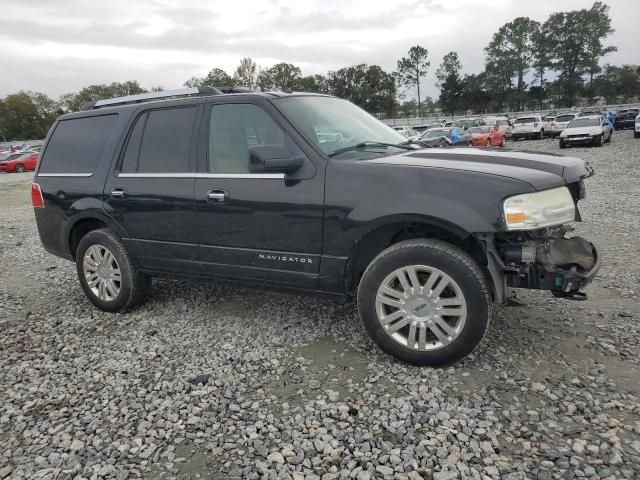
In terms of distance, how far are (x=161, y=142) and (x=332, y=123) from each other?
1.56m

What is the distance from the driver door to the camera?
343 centimetres

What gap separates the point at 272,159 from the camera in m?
3.28

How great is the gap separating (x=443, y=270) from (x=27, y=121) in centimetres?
9847

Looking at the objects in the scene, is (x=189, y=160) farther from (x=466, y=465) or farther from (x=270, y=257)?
(x=466, y=465)

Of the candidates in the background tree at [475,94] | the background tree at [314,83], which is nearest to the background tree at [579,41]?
the background tree at [475,94]

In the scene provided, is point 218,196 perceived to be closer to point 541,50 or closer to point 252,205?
point 252,205

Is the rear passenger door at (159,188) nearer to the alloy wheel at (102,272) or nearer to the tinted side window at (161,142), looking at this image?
the tinted side window at (161,142)

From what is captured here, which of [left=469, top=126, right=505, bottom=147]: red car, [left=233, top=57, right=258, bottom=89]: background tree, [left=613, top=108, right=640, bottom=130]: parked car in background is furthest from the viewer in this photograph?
[left=233, top=57, right=258, bottom=89]: background tree

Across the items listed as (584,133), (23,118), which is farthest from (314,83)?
(584,133)

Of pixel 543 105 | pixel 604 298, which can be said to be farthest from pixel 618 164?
pixel 543 105

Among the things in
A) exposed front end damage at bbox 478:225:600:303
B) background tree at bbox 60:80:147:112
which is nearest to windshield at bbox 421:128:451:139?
exposed front end damage at bbox 478:225:600:303

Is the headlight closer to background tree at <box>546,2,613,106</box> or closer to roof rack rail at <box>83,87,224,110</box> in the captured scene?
roof rack rail at <box>83,87,224,110</box>

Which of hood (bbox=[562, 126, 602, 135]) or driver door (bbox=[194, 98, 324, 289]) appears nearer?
driver door (bbox=[194, 98, 324, 289])

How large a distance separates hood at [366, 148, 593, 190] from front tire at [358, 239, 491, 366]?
1.80 feet
